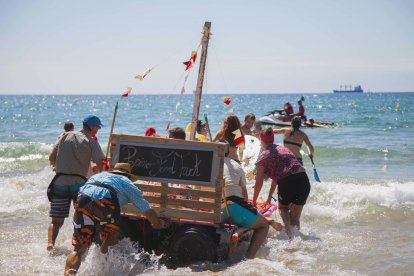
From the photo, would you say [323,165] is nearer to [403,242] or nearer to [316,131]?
[403,242]

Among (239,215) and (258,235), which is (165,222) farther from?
(258,235)

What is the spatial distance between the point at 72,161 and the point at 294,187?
2986 mm

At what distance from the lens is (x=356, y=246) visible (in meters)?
7.82

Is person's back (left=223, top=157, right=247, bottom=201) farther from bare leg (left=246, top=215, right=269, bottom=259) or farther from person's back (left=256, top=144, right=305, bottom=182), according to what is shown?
person's back (left=256, top=144, right=305, bottom=182)

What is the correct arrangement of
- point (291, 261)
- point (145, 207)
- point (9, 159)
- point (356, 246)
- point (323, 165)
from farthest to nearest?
point (9, 159) → point (323, 165) → point (356, 246) → point (291, 261) → point (145, 207)

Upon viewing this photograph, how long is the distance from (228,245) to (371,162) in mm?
13434

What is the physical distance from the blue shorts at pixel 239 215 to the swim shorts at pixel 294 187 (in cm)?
120

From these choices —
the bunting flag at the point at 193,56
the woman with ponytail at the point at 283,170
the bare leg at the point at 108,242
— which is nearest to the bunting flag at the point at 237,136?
the woman with ponytail at the point at 283,170

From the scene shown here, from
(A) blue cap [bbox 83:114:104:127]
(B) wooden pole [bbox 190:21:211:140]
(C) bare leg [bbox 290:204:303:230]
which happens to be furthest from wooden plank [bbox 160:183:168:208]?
(C) bare leg [bbox 290:204:303:230]

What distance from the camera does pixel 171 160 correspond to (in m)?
6.37

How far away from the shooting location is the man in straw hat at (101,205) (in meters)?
5.54

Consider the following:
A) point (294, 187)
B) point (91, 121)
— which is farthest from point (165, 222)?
point (294, 187)

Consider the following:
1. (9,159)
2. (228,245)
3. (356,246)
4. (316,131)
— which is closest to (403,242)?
(356,246)

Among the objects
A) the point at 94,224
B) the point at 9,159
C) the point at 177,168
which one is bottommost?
the point at 9,159
